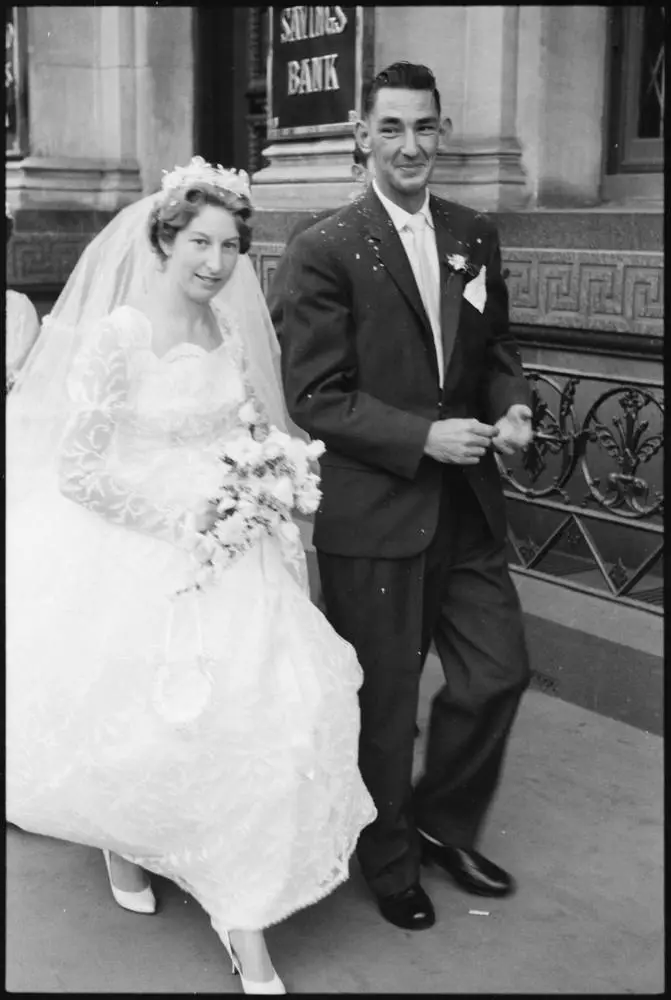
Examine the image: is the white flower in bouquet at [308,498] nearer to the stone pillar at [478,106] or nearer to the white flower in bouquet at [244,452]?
the white flower in bouquet at [244,452]

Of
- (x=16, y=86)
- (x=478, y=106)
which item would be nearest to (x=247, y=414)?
(x=478, y=106)

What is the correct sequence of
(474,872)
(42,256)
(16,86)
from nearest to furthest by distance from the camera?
(474,872) → (16,86) → (42,256)

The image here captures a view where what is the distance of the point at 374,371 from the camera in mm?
3697

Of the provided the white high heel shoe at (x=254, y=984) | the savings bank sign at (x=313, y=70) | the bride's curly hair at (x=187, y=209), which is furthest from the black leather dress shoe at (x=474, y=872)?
the savings bank sign at (x=313, y=70)

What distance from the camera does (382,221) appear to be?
3717 millimetres

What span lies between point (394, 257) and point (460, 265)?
0.21 meters

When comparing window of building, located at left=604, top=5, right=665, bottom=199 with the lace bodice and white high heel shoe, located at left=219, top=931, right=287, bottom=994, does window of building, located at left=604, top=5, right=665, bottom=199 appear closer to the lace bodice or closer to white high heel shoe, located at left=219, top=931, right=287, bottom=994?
the lace bodice

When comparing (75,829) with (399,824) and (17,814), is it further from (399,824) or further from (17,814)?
(399,824)

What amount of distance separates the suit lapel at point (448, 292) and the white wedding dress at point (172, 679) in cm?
62

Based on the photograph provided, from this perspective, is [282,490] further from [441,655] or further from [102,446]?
[441,655]

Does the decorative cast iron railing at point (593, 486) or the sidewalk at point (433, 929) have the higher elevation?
the decorative cast iron railing at point (593, 486)

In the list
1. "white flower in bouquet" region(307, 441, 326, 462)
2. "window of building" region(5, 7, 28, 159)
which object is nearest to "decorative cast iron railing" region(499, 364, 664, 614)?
"white flower in bouquet" region(307, 441, 326, 462)

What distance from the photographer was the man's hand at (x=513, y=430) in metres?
3.71

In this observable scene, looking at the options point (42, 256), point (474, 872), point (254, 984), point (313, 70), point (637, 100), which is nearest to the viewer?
point (254, 984)
